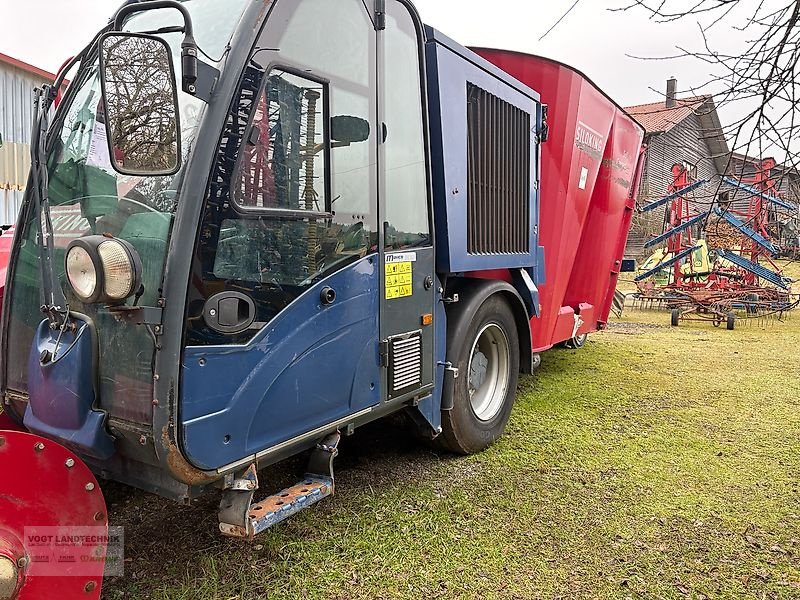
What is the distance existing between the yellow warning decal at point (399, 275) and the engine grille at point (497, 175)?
0.64 meters

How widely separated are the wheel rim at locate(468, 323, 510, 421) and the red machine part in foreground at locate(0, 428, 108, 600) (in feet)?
7.81

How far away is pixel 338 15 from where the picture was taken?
8.30 ft

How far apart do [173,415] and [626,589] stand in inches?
75.3

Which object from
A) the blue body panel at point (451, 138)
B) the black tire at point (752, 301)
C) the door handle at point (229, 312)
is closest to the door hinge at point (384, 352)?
the blue body panel at point (451, 138)

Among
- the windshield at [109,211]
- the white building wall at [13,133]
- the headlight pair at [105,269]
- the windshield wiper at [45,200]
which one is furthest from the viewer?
the white building wall at [13,133]

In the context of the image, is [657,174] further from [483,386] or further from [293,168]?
[293,168]

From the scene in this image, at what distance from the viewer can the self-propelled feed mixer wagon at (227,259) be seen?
198cm

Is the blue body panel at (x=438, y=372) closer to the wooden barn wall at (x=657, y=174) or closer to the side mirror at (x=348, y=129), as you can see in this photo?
the side mirror at (x=348, y=129)

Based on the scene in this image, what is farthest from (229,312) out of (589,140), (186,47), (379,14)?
(589,140)

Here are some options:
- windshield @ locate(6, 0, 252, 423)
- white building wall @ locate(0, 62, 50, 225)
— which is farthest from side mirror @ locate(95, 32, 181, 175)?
white building wall @ locate(0, 62, 50, 225)

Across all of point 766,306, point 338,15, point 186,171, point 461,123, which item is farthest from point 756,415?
point 766,306

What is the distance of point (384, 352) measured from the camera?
2.87m

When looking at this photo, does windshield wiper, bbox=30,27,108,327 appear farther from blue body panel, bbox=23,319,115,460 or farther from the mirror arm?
the mirror arm

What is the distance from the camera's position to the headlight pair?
197 cm
